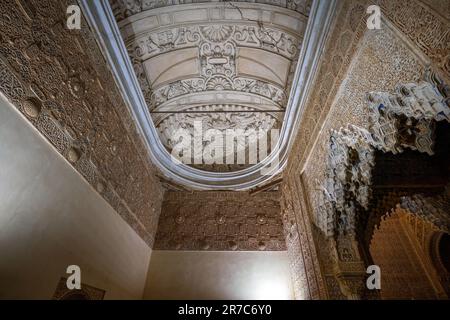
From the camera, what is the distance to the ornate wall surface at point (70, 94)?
1753 mm

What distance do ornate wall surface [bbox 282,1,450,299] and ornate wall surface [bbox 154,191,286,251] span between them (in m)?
1.06

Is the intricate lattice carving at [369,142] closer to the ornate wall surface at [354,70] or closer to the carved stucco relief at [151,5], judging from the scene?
the ornate wall surface at [354,70]

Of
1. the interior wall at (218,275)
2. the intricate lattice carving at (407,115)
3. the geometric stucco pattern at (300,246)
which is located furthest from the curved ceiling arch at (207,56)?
the interior wall at (218,275)

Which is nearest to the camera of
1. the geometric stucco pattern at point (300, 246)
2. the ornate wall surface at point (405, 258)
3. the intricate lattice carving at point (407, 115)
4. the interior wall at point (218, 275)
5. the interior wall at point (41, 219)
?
the intricate lattice carving at point (407, 115)

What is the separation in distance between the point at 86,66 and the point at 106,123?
29.1 inches

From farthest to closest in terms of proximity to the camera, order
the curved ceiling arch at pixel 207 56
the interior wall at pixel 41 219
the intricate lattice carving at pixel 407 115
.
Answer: the curved ceiling arch at pixel 207 56 → the interior wall at pixel 41 219 → the intricate lattice carving at pixel 407 115

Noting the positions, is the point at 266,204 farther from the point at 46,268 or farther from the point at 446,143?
the point at 46,268

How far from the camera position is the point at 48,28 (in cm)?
203

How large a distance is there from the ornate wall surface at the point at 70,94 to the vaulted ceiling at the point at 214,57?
2.37 ft

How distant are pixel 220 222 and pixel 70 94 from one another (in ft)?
12.7

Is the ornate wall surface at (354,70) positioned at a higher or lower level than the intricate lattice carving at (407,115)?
higher
